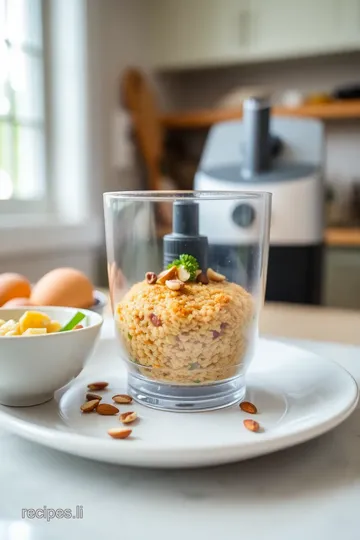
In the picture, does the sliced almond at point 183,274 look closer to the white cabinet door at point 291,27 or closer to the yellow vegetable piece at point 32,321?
the yellow vegetable piece at point 32,321

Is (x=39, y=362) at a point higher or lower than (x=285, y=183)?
lower

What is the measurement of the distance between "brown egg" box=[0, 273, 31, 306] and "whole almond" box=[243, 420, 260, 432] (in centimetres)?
40

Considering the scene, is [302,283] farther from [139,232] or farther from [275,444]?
[275,444]

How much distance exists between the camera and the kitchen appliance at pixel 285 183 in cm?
139

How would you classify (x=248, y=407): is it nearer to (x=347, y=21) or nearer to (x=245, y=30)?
(x=347, y=21)

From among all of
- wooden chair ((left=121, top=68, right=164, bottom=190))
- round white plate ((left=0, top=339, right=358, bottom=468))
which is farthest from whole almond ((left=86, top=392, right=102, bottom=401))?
wooden chair ((left=121, top=68, right=164, bottom=190))

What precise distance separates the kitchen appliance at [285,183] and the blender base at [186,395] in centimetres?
91

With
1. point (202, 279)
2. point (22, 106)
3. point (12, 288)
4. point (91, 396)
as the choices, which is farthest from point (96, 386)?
point (22, 106)

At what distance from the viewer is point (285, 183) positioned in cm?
143

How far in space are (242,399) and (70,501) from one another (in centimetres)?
19

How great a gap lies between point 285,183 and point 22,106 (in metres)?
0.91

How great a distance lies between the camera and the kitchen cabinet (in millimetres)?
1985

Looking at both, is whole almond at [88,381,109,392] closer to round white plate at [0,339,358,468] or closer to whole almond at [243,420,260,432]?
round white plate at [0,339,358,468]

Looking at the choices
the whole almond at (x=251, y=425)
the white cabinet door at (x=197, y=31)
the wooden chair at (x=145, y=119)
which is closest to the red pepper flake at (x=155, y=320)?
the whole almond at (x=251, y=425)
